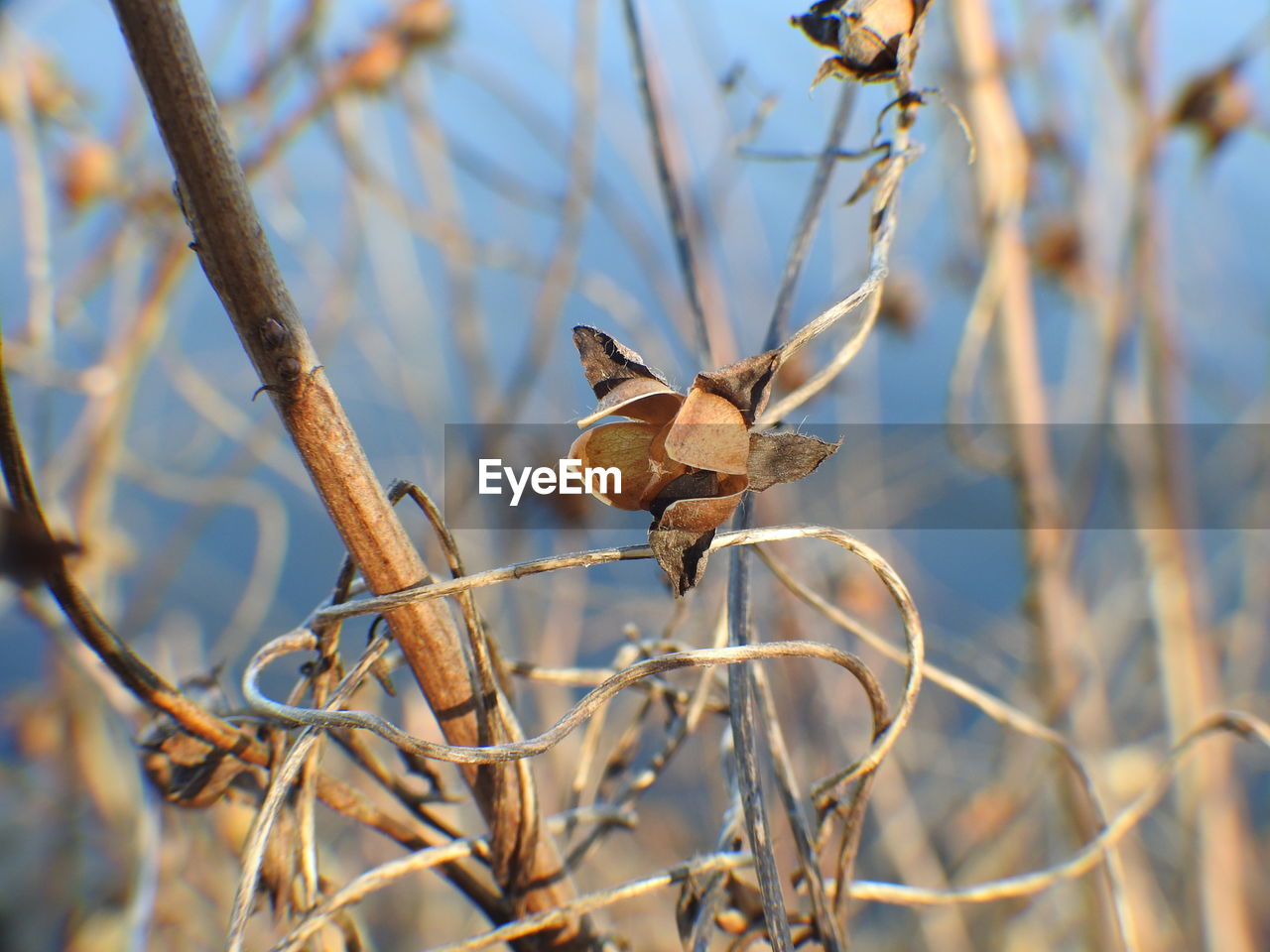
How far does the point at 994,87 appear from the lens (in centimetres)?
80

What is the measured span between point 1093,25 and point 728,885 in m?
0.99

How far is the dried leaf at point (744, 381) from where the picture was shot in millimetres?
240

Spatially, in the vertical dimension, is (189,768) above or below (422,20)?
below

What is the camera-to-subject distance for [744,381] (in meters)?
0.25

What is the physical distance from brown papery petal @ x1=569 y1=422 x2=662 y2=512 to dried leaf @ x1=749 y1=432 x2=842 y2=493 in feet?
0.10

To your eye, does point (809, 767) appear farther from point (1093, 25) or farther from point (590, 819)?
point (1093, 25)

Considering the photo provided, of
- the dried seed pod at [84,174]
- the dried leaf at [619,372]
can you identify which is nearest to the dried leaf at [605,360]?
the dried leaf at [619,372]

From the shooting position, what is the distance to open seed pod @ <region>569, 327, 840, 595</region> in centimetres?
24

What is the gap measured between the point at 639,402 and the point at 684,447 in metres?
0.03

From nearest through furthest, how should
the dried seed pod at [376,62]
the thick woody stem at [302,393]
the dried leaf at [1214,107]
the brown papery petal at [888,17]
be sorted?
1. the thick woody stem at [302,393]
2. the brown papery petal at [888,17]
3. the dried leaf at [1214,107]
4. the dried seed pod at [376,62]

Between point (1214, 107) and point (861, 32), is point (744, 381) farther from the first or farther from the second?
point (1214, 107)

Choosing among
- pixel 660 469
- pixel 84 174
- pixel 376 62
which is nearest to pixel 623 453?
pixel 660 469

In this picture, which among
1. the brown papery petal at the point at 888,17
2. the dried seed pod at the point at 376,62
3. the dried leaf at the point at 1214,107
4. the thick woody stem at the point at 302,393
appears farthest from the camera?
the dried seed pod at the point at 376,62

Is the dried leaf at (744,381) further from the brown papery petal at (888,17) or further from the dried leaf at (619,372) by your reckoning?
the brown papery petal at (888,17)
